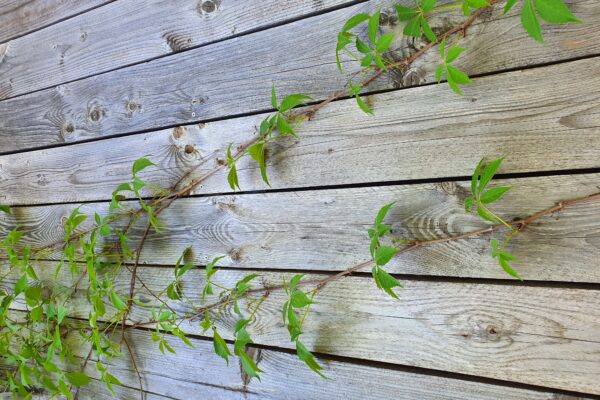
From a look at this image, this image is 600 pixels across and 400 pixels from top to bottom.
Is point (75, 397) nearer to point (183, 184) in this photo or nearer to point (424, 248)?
point (183, 184)

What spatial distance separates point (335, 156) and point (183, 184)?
40 cm

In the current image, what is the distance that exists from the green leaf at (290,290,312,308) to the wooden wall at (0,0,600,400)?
96mm

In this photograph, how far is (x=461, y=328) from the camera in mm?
978

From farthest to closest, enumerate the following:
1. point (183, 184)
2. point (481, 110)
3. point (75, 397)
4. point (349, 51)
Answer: point (75, 397) < point (183, 184) < point (349, 51) < point (481, 110)

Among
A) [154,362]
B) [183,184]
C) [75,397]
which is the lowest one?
[75,397]

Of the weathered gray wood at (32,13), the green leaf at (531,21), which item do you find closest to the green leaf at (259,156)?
the green leaf at (531,21)

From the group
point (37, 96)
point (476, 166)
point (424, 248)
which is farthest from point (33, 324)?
point (476, 166)

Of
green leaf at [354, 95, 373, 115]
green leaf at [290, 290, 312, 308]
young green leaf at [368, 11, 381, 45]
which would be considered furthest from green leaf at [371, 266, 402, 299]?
young green leaf at [368, 11, 381, 45]

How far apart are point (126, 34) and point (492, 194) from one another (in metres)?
1.00

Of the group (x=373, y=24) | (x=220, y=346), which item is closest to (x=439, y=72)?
(x=373, y=24)

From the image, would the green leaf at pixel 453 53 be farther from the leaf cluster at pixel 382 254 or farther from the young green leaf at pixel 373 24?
the leaf cluster at pixel 382 254

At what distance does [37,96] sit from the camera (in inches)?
63.8

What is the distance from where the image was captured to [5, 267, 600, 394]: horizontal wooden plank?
0.89 meters

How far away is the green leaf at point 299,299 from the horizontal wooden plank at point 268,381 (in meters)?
0.16
